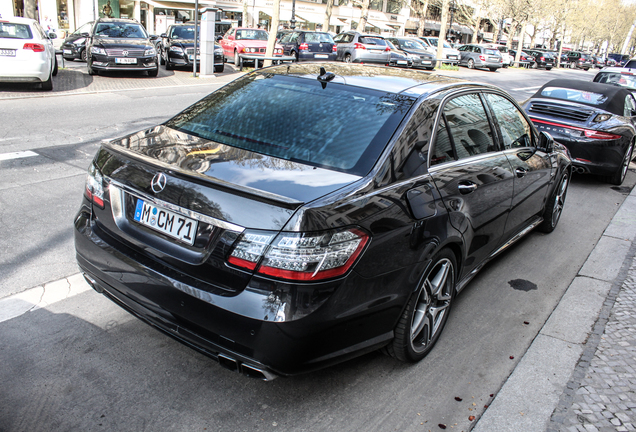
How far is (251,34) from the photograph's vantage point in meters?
25.0

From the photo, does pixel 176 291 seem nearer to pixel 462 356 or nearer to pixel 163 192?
pixel 163 192

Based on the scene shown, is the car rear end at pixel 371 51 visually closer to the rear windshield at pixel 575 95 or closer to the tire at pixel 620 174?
the rear windshield at pixel 575 95

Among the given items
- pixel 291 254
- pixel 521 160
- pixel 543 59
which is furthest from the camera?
pixel 543 59

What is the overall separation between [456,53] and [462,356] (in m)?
37.5

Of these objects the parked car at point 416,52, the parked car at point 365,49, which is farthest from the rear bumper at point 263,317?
the parked car at point 416,52

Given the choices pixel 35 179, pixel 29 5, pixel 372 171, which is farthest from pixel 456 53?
pixel 372 171

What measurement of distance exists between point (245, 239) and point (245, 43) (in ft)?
76.0

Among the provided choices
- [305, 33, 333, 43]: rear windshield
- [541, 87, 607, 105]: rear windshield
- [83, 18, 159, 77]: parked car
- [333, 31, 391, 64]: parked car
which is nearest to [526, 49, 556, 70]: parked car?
[333, 31, 391, 64]: parked car

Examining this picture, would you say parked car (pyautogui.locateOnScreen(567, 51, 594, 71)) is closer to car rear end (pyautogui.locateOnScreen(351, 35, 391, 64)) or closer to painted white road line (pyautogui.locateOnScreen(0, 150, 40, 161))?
car rear end (pyautogui.locateOnScreen(351, 35, 391, 64))

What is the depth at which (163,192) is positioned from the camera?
2.67m

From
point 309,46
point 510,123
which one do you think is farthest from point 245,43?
point 510,123

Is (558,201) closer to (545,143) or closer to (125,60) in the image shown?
(545,143)

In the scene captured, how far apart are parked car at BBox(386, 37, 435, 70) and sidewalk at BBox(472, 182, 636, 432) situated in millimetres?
28928

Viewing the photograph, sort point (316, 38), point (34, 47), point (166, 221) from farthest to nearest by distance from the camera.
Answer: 1. point (316, 38)
2. point (34, 47)
3. point (166, 221)
